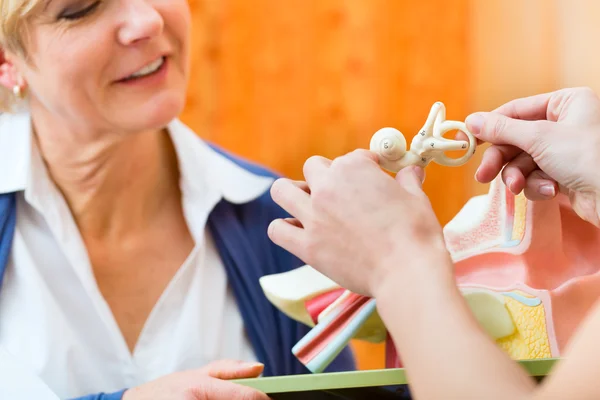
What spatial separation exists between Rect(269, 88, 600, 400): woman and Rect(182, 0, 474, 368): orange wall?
219cm

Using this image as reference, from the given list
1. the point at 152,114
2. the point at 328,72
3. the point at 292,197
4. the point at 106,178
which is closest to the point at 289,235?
the point at 292,197

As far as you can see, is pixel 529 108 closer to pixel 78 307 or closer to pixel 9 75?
pixel 78 307

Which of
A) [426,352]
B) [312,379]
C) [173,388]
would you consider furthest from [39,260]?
[426,352]

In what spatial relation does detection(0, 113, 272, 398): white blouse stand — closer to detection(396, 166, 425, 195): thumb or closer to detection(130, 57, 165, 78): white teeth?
detection(130, 57, 165, 78): white teeth

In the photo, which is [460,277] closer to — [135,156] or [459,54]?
[135,156]

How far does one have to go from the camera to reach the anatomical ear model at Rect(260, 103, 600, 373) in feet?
2.50

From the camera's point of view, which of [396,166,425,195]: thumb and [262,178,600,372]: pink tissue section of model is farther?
[262,178,600,372]: pink tissue section of model

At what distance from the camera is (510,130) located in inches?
28.5

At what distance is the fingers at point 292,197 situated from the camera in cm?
65

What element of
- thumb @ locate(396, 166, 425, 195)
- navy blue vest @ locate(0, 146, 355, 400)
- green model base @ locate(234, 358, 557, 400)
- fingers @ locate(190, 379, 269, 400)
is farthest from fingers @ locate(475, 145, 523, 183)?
navy blue vest @ locate(0, 146, 355, 400)

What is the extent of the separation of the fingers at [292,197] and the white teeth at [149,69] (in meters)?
0.58

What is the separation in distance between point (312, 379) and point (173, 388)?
0.23 meters

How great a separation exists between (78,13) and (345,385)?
0.74 metres

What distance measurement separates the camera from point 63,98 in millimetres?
1160
